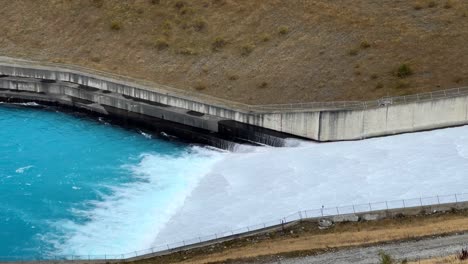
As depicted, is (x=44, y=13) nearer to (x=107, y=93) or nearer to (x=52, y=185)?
(x=107, y=93)

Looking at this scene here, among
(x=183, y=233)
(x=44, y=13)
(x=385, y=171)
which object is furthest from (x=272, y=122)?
(x=44, y=13)

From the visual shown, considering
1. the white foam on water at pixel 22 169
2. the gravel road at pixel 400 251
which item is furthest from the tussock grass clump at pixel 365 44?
the gravel road at pixel 400 251

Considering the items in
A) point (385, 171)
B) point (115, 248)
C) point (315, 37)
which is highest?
point (315, 37)

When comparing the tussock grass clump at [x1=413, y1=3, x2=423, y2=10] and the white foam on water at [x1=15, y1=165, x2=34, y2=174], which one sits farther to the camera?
the tussock grass clump at [x1=413, y1=3, x2=423, y2=10]

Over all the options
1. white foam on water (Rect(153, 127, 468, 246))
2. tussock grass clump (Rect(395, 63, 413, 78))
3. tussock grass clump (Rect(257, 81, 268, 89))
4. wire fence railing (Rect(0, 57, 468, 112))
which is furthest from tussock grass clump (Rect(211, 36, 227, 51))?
tussock grass clump (Rect(395, 63, 413, 78))

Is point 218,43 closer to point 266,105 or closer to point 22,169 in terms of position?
point 266,105

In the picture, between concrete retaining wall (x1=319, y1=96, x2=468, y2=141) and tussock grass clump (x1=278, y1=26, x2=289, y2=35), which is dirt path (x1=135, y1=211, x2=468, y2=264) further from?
tussock grass clump (x1=278, y1=26, x2=289, y2=35)
